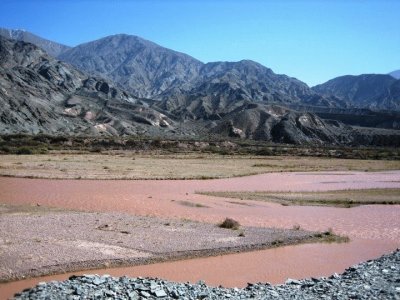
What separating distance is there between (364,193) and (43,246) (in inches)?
1268

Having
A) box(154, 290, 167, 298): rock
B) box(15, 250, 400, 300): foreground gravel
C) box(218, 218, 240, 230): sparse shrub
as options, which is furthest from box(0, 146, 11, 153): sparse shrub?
box(154, 290, 167, 298): rock

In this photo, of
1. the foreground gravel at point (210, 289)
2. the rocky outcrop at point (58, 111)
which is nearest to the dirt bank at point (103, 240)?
the foreground gravel at point (210, 289)

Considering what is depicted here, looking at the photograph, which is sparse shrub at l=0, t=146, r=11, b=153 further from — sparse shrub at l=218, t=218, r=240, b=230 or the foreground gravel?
the foreground gravel

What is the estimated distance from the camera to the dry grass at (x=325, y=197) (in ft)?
118

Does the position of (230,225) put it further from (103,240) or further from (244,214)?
(103,240)

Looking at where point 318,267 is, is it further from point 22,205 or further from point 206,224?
point 22,205

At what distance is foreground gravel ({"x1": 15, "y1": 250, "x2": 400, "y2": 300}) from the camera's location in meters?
12.2

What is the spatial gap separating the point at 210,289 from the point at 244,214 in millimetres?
16205

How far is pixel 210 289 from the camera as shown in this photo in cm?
1362

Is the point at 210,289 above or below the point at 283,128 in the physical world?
below

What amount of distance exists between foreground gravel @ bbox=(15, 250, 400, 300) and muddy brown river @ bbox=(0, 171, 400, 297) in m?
2.19

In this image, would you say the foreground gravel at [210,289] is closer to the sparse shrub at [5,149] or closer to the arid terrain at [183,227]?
the arid terrain at [183,227]

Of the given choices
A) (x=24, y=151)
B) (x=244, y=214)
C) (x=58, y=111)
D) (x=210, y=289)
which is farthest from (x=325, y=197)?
(x=58, y=111)

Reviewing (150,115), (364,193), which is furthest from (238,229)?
(150,115)
